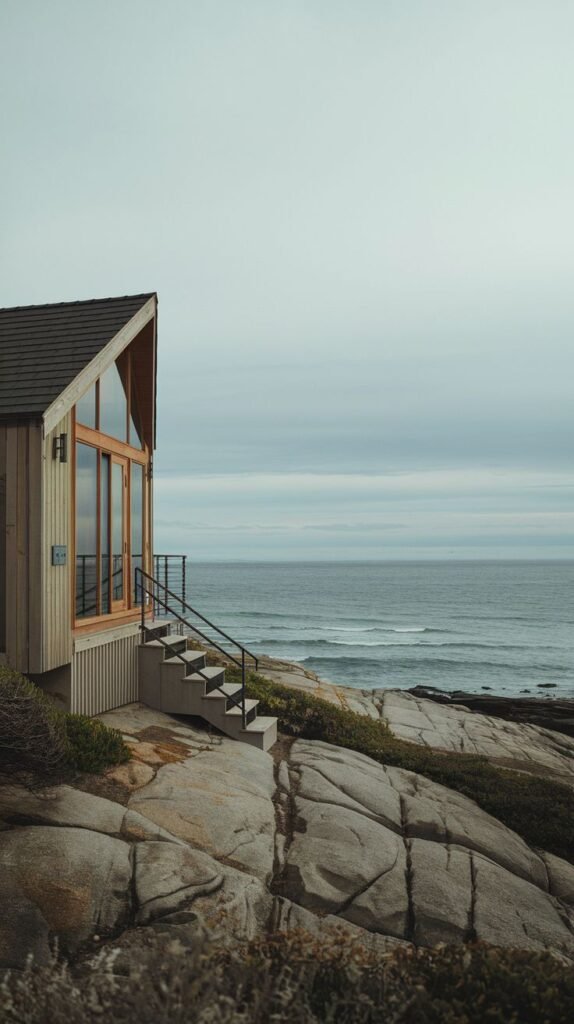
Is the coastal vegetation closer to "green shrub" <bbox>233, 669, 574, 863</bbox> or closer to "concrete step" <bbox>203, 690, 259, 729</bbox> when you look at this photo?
"concrete step" <bbox>203, 690, 259, 729</bbox>

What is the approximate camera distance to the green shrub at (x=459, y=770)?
10508mm

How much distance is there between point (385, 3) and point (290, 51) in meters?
3.00

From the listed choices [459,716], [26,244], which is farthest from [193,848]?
[26,244]

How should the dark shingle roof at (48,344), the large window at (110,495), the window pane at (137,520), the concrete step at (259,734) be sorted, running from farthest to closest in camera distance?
the window pane at (137,520) < the concrete step at (259,734) < the large window at (110,495) < the dark shingle roof at (48,344)

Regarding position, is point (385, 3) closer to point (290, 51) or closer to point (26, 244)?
point (290, 51)

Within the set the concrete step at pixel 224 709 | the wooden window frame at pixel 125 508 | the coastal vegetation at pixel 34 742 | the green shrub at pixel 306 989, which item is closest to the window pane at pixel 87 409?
the wooden window frame at pixel 125 508

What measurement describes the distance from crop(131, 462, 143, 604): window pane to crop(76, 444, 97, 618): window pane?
6.18 feet

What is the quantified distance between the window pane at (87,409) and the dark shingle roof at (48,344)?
728mm

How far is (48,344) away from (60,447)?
235 centimetres

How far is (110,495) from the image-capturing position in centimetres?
1319

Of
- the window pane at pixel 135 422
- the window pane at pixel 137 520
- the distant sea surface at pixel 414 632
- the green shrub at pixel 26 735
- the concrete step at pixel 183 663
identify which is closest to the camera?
the green shrub at pixel 26 735

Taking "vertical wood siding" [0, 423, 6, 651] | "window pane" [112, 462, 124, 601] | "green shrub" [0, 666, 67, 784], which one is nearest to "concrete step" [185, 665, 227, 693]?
"window pane" [112, 462, 124, 601]

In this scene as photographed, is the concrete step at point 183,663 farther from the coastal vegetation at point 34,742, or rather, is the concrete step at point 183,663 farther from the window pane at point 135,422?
the window pane at point 135,422

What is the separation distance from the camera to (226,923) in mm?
6602
